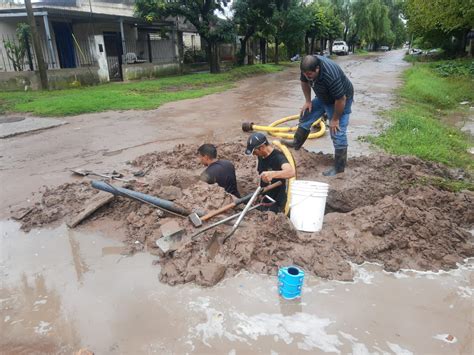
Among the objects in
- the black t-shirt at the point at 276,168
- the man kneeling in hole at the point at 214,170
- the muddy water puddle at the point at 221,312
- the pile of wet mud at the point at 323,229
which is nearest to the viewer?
the muddy water puddle at the point at 221,312

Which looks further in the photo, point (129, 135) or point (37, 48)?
point (37, 48)

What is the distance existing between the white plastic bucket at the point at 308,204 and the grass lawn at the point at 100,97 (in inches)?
331

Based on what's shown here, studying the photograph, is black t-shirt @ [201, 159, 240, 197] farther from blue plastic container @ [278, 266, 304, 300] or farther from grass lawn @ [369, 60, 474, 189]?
grass lawn @ [369, 60, 474, 189]

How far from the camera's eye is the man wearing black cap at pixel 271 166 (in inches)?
153

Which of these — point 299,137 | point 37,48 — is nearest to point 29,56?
point 37,48

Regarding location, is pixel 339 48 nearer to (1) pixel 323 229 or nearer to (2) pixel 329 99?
(2) pixel 329 99

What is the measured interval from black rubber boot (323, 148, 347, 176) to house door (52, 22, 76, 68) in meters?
16.8

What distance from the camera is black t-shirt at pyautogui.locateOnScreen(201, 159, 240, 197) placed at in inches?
174

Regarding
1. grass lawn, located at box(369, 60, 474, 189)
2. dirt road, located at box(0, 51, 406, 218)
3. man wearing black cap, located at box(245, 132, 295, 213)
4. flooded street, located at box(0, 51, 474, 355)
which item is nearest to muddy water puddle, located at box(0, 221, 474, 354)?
flooded street, located at box(0, 51, 474, 355)

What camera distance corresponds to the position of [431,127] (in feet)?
26.5

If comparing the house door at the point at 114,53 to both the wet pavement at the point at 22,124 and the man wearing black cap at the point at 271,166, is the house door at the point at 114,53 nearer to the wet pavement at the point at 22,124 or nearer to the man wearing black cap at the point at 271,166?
the wet pavement at the point at 22,124

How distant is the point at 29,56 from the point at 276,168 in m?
14.0

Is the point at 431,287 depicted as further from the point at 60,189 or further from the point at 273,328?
the point at 60,189

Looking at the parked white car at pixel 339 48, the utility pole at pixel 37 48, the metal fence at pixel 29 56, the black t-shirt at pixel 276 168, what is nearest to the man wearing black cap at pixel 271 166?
the black t-shirt at pixel 276 168
